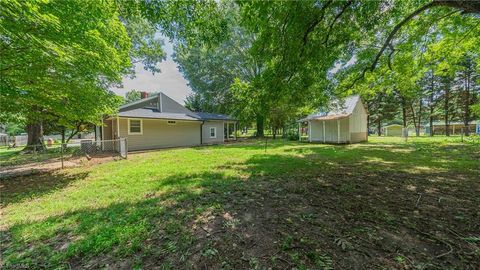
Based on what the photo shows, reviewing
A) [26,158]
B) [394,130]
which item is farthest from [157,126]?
[394,130]

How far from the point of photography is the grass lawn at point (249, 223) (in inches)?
93.5

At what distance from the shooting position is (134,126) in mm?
14156

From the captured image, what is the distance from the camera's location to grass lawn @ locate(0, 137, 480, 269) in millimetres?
2375

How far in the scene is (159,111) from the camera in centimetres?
1675

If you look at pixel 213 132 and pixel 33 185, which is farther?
pixel 213 132

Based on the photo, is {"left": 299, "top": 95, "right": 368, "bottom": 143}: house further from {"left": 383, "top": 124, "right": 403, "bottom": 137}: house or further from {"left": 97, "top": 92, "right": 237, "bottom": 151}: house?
{"left": 383, "top": 124, "right": 403, "bottom": 137}: house

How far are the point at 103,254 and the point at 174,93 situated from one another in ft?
105

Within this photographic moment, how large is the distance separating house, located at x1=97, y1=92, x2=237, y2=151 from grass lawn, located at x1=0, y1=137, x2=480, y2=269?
26.9 feet

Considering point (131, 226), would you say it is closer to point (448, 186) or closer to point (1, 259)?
point (1, 259)

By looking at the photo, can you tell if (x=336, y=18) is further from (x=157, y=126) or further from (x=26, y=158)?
(x=26, y=158)

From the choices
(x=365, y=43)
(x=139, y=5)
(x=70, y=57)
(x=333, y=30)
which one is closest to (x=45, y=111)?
(x=70, y=57)

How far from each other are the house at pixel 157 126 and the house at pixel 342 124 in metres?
9.71

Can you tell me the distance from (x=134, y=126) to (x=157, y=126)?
1.66m

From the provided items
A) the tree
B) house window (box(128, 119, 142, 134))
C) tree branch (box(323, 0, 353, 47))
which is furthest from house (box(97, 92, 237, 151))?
tree branch (box(323, 0, 353, 47))
